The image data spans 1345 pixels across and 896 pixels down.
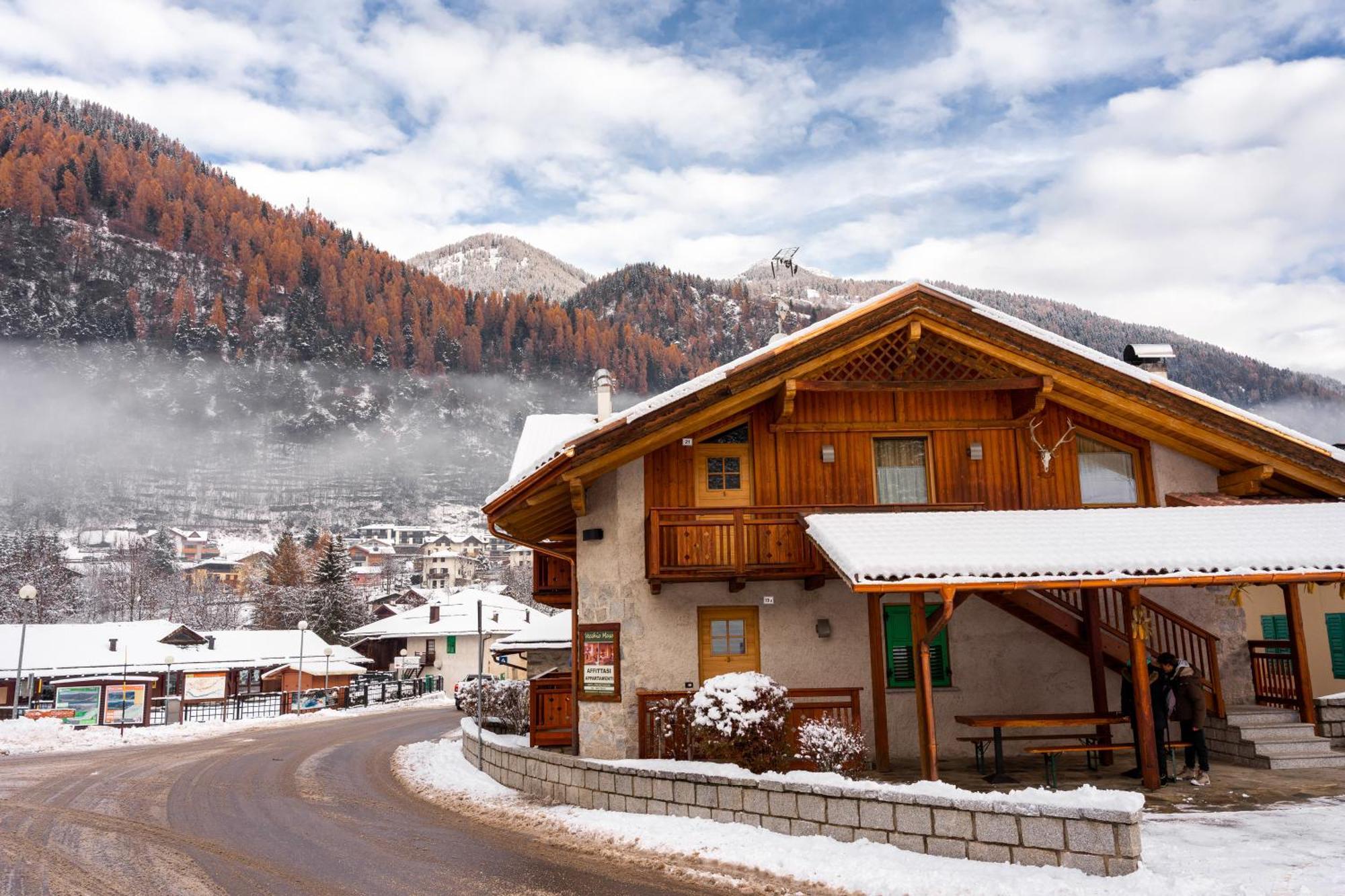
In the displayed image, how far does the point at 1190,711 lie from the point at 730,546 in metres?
6.76

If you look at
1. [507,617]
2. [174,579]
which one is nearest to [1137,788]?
[507,617]

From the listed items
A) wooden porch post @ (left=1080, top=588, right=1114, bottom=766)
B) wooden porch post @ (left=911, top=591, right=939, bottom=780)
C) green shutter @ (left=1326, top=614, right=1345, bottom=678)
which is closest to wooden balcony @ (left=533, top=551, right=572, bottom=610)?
wooden porch post @ (left=911, top=591, right=939, bottom=780)

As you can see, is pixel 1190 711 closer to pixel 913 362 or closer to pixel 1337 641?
pixel 913 362

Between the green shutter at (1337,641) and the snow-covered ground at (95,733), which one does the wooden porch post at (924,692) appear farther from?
the snow-covered ground at (95,733)

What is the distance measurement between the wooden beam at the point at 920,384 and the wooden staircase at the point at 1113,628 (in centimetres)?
351

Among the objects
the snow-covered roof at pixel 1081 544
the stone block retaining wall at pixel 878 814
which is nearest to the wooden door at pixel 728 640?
the snow-covered roof at pixel 1081 544

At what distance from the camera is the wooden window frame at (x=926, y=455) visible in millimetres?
16223

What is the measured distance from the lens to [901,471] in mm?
16406

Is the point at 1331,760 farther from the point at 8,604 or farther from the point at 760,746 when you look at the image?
the point at 8,604

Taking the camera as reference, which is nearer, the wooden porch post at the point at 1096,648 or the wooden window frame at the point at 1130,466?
the wooden porch post at the point at 1096,648

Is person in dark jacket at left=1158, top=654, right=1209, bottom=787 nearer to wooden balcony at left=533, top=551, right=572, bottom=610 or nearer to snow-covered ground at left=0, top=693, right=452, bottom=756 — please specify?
wooden balcony at left=533, top=551, right=572, bottom=610

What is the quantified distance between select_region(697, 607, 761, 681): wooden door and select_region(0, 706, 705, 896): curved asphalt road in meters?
4.19

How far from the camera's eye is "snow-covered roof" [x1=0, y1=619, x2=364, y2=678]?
160 feet

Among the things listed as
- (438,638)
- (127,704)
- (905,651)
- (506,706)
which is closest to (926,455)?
(905,651)
